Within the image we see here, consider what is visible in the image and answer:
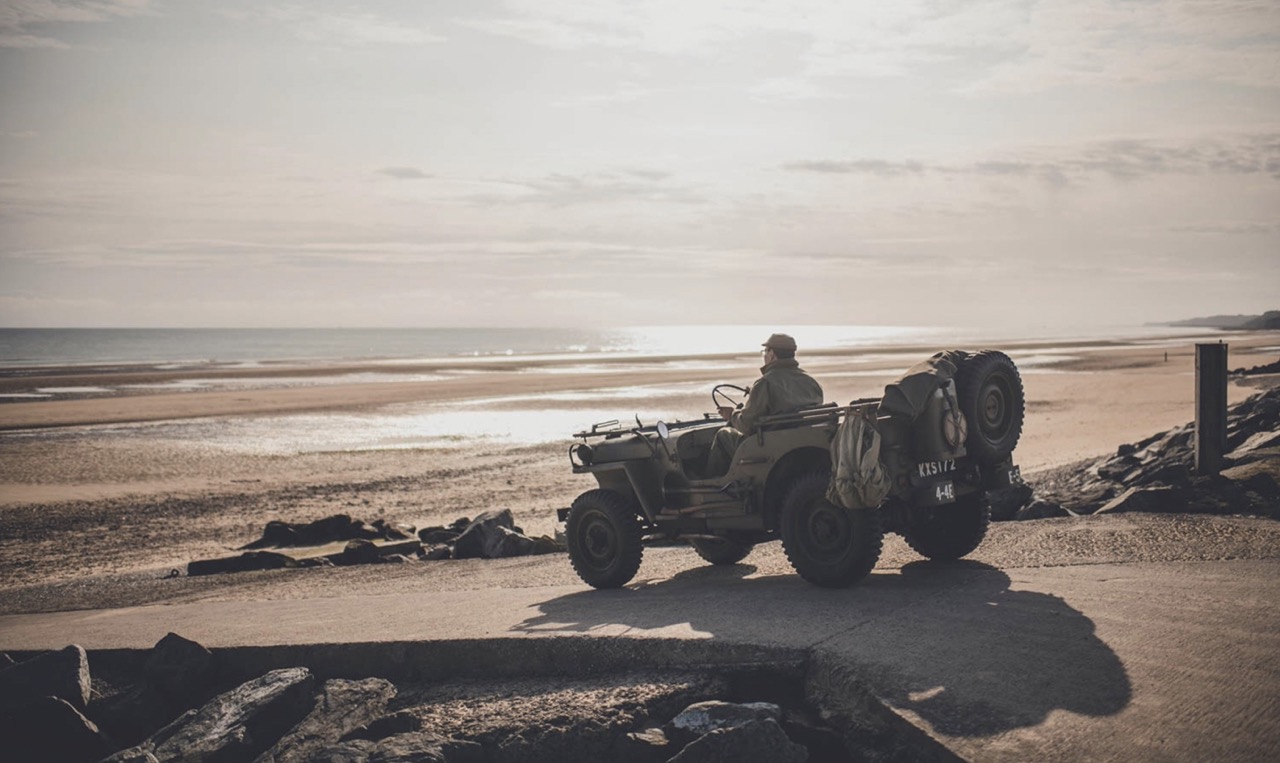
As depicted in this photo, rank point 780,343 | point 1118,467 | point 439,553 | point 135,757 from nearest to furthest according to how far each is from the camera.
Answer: point 135,757 < point 780,343 < point 439,553 < point 1118,467

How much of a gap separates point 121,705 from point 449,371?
62.2 m

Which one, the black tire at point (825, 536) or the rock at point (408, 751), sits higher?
the black tire at point (825, 536)

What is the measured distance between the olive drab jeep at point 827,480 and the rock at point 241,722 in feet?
10.0

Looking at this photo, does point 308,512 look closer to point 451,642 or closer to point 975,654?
point 451,642

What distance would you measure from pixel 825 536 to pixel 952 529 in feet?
4.93

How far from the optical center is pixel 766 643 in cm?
665

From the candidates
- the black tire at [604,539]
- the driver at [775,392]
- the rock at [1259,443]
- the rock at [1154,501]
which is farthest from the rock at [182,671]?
the rock at [1259,443]

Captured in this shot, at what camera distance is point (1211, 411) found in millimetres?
11000

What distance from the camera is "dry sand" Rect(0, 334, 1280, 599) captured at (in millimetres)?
16062

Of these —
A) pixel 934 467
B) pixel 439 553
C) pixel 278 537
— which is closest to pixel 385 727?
pixel 934 467

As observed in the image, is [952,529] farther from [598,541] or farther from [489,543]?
[489,543]

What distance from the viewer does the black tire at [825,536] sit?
7797 mm

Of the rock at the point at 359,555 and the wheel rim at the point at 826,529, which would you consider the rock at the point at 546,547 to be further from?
the wheel rim at the point at 826,529

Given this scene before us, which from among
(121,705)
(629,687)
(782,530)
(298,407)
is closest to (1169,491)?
(782,530)
